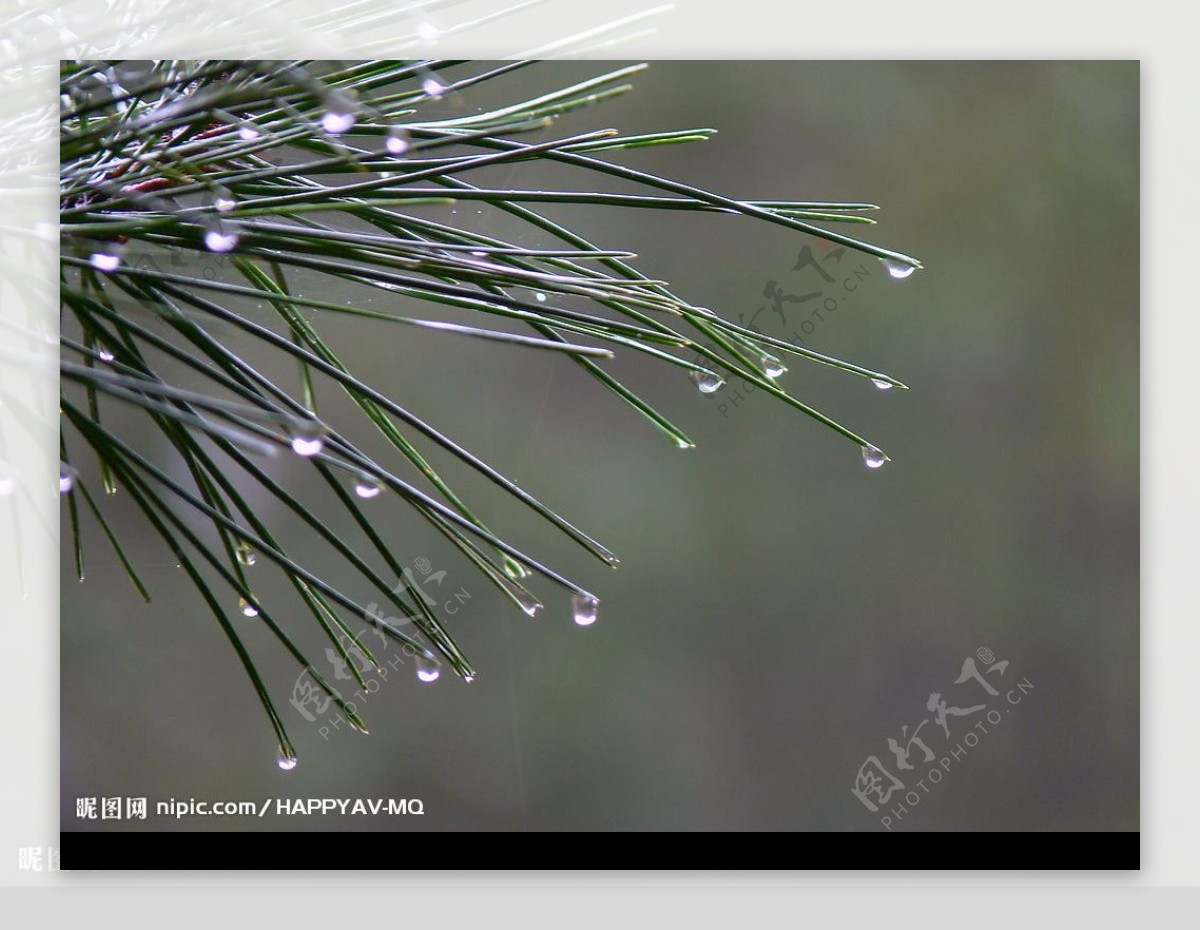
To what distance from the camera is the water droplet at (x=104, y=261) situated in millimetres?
306

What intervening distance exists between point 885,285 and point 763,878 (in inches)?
23.7

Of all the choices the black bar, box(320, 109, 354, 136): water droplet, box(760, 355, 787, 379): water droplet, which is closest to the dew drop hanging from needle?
box(320, 109, 354, 136): water droplet

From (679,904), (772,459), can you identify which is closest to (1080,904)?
(679,904)

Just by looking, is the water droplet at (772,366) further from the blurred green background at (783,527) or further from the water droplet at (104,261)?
the blurred green background at (783,527)

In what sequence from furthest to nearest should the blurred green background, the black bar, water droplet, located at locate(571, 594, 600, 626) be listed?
the blurred green background → the black bar → water droplet, located at locate(571, 594, 600, 626)

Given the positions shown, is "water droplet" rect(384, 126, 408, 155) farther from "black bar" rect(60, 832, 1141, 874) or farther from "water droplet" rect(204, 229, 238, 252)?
"black bar" rect(60, 832, 1141, 874)

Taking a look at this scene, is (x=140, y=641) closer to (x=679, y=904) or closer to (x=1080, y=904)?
(x=679, y=904)

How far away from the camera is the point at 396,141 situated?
317 millimetres

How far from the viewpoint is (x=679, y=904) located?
0.64 metres

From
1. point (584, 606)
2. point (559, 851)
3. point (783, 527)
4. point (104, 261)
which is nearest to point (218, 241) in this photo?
point (104, 261)

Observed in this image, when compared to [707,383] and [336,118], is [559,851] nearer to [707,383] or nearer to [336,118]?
[707,383]

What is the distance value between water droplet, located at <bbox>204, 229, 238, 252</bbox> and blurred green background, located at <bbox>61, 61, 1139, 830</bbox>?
497mm

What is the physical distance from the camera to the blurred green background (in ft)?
2.49

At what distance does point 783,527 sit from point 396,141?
30.1 inches
